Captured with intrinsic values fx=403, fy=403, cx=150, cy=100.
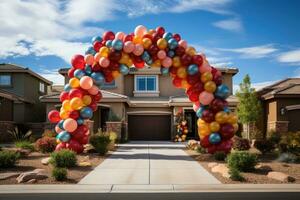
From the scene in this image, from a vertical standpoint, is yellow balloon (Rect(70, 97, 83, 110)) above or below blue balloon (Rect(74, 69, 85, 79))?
below

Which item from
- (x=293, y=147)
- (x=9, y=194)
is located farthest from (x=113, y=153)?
(x=9, y=194)

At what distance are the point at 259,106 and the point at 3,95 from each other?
60.0 feet

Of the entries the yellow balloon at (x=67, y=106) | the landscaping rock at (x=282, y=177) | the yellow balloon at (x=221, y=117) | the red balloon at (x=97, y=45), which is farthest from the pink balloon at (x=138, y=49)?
the landscaping rock at (x=282, y=177)

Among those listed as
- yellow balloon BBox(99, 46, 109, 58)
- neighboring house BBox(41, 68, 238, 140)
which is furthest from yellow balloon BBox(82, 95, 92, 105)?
neighboring house BBox(41, 68, 238, 140)

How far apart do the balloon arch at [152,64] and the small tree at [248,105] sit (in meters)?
9.52

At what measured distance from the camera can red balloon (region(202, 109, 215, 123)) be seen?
62.2ft

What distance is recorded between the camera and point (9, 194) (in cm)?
1062

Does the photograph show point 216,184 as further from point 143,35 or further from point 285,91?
point 285,91

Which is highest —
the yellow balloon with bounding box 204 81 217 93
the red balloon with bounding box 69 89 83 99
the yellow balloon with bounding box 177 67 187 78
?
the yellow balloon with bounding box 177 67 187 78

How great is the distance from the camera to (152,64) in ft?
64.3

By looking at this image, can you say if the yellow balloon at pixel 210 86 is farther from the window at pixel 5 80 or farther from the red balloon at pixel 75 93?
the window at pixel 5 80

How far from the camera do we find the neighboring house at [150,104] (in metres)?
32.6

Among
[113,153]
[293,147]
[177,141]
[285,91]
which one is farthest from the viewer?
[177,141]

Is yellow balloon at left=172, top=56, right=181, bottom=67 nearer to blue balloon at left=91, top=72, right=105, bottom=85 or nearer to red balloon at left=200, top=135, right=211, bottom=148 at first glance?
blue balloon at left=91, top=72, right=105, bottom=85
